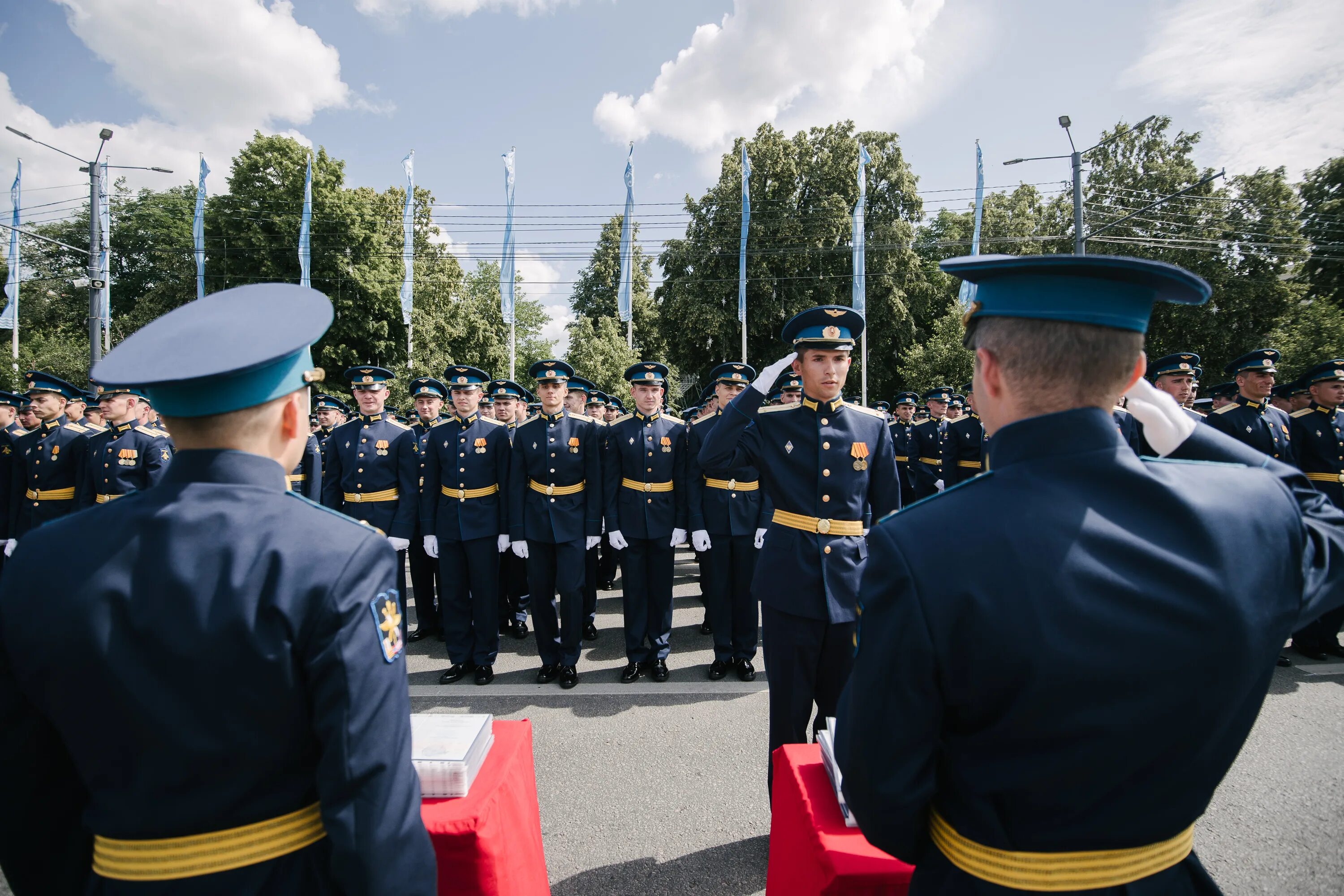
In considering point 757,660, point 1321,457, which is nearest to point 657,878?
point 757,660

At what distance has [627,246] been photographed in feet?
76.4

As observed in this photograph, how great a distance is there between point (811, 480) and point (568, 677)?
306cm

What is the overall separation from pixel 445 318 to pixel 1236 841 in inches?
1315

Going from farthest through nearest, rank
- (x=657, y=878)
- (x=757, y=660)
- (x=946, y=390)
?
(x=946, y=390) → (x=757, y=660) → (x=657, y=878)

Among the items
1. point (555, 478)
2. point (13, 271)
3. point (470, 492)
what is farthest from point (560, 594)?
point (13, 271)

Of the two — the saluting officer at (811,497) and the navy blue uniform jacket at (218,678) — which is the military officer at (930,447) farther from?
the navy blue uniform jacket at (218,678)

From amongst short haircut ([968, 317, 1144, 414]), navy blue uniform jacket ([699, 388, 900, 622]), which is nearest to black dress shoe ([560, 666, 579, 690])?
navy blue uniform jacket ([699, 388, 900, 622])

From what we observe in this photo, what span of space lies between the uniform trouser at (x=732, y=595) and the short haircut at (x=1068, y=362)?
14.2 feet

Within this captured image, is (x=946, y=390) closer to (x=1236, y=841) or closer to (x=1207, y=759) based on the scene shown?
Result: (x=1236, y=841)

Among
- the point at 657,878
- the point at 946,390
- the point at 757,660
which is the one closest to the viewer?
the point at 657,878

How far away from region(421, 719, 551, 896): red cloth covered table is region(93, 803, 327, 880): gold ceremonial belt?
1.49 ft

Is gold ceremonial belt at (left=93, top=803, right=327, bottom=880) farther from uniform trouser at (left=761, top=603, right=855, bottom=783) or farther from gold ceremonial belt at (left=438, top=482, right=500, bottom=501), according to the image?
gold ceremonial belt at (left=438, top=482, right=500, bottom=501)

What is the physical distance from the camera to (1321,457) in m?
6.31

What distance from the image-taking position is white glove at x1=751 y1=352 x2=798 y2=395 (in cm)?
332
